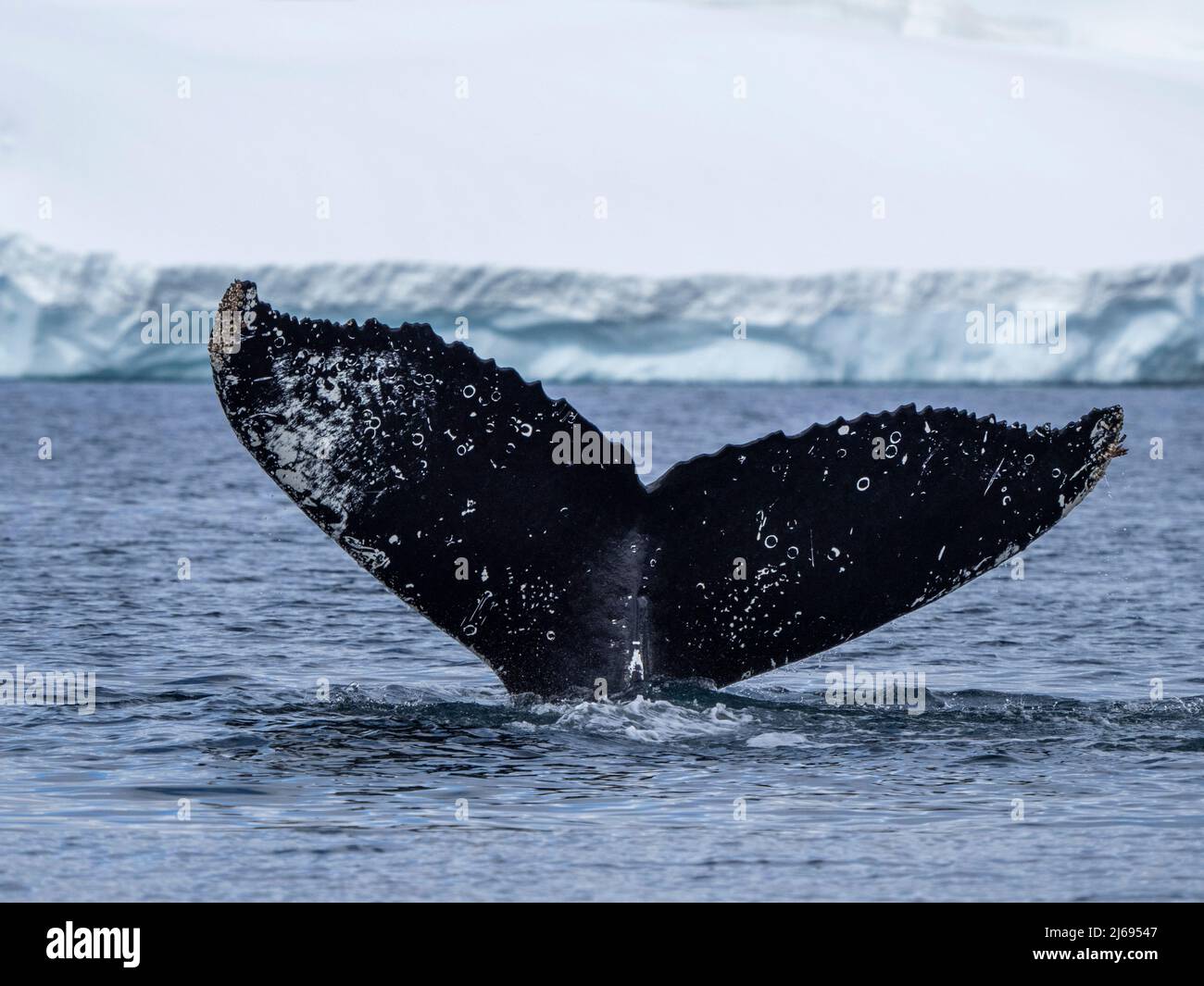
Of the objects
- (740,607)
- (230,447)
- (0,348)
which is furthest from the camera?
(0,348)

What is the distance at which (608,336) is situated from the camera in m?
50.2

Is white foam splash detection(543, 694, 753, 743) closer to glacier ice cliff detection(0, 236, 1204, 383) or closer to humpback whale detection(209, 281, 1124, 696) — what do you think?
humpback whale detection(209, 281, 1124, 696)

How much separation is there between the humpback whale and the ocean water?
56 cm

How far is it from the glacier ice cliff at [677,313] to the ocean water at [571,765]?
3271 centimetres

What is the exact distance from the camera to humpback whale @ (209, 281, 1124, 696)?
21.8 ft

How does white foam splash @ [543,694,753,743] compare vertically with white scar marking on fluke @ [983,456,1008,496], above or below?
below

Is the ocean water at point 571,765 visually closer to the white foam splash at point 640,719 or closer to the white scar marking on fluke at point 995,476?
the white foam splash at point 640,719

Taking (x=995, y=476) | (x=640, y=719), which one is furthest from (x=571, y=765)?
(x=995, y=476)

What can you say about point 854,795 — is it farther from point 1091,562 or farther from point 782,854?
point 1091,562

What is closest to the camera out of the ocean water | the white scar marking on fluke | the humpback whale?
the ocean water

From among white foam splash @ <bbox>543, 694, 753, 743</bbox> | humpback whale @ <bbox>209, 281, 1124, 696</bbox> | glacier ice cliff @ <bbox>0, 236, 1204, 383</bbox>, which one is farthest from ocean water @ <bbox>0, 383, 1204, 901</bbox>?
glacier ice cliff @ <bbox>0, 236, 1204, 383</bbox>

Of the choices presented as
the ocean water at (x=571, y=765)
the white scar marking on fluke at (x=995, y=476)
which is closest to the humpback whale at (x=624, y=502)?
the white scar marking on fluke at (x=995, y=476)

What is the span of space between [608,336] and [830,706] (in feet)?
135
